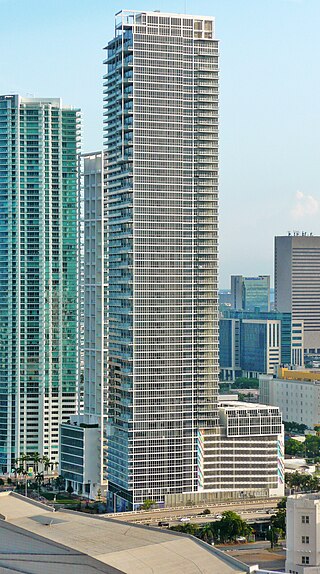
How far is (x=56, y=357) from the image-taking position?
15750cm

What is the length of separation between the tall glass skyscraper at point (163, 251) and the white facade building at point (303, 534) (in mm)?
37564

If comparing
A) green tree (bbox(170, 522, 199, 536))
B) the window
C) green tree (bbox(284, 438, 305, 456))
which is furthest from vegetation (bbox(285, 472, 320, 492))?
the window

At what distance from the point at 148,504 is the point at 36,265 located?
44.8 metres

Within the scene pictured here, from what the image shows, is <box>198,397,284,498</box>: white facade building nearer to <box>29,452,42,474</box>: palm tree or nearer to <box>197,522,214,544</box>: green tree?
<box>197,522,214,544</box>: green tree

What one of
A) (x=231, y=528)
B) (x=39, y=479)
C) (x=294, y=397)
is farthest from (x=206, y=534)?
(x=294, y=397)

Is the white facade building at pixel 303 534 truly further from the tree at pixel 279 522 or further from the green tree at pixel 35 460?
the green tree at pixel 35 460

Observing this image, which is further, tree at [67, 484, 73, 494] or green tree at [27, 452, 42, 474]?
green tree at [27, 452, 42, 474]

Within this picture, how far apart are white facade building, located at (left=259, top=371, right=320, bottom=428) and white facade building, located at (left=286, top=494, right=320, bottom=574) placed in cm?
9744

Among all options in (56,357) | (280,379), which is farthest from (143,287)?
(280,379)

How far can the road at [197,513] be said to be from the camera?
11562 centimetres

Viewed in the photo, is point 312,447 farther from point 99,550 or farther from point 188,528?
point 99,550

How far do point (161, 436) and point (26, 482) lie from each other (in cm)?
2140

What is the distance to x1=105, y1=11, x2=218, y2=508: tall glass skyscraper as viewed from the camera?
403ft

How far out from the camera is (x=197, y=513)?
119125 millimetres
